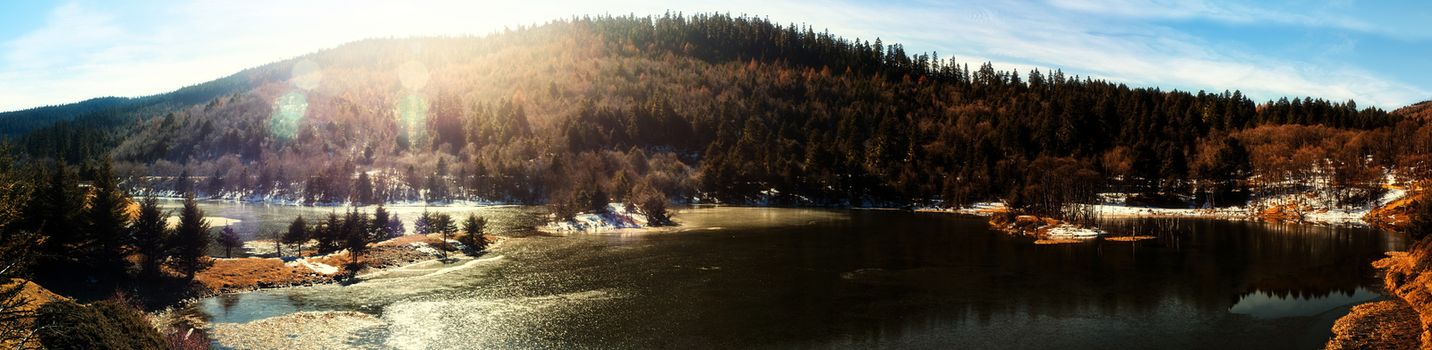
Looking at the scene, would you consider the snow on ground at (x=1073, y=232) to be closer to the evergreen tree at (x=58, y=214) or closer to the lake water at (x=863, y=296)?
the lake water at (x=863, y=296)

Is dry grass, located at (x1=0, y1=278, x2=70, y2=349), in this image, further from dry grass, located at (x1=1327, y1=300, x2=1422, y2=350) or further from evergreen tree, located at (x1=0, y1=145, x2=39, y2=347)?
dry grass, located at (x1=1327, y1=300, x2=1422, y2=350)

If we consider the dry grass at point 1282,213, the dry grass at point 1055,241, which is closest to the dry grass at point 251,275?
the dry grass at point 1055,241

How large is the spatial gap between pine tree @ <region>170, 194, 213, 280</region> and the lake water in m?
8.40

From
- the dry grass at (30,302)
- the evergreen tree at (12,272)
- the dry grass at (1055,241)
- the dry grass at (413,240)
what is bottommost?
the dry grass at (1055,241)

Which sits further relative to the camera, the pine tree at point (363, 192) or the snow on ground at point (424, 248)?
the pine tree at point (363, 192)

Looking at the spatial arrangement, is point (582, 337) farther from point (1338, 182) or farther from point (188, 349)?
point (1338, 182)

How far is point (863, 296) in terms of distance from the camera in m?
59.1

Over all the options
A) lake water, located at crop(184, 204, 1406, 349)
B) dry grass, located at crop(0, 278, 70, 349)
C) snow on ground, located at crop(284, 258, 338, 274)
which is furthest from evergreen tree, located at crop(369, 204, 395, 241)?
dry grass, located at crop(0, 278, 70, 349)

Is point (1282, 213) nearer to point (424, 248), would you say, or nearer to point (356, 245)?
point (424, 248)

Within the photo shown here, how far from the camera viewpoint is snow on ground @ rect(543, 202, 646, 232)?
119 metres

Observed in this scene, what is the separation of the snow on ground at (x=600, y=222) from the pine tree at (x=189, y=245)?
2189 inches

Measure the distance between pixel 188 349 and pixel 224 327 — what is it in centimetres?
985

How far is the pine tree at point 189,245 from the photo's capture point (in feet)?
203

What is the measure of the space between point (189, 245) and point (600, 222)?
2668 inches
